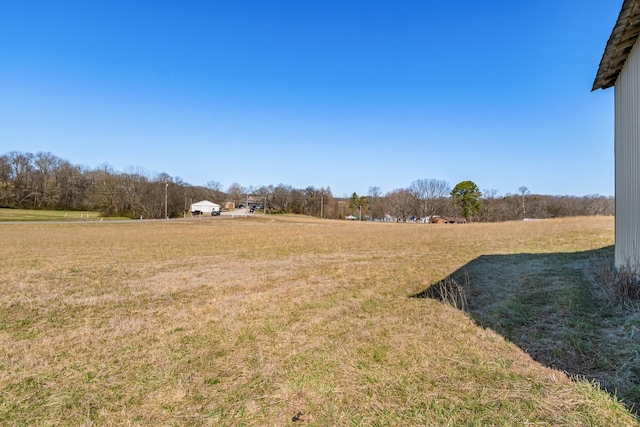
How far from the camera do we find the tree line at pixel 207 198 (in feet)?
184

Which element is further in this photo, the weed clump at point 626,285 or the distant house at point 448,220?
the distant house at point 448,220

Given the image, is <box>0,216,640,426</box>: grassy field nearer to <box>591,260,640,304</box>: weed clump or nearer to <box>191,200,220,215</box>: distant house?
<box>591,260,640,304</box>: weed clump

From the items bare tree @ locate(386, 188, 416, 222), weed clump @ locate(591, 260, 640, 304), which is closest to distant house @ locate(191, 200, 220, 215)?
bare tree @ locate(386, 188, 416, 222)

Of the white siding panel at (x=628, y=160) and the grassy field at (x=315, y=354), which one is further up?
the white siding panel at (x=628, y=160)

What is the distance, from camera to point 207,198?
93.9 m

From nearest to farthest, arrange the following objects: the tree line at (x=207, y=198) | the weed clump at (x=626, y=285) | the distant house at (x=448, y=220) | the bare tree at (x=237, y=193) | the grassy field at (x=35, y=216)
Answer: the weed clump at (x=626, y=285)
the grassy field at (x=35, y=216)
the tree line at (x=207, y=198)
the distant house at (x=448, y=220)
the bare tree at (x=237, y=193)

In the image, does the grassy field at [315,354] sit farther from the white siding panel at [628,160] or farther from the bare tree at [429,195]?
the bare tree at [429,195]

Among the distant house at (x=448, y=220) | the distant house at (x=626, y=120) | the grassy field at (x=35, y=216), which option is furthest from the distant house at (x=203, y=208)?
the distant house at (x=626, y=120)

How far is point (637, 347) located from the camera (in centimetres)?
327

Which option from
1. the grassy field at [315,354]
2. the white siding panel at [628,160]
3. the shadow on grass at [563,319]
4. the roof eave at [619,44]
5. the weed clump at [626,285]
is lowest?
A: the grassy field at [315,354]

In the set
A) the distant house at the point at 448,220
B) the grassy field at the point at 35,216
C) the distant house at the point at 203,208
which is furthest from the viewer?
the distant house at the point at 203,208

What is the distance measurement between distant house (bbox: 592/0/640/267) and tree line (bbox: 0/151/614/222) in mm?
56187

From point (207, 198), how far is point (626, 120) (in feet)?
318

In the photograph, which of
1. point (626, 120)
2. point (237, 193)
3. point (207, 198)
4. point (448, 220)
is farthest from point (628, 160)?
point (237, 193)
